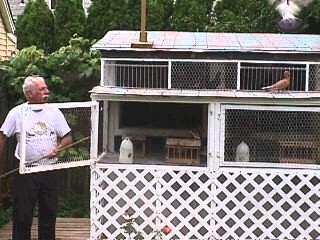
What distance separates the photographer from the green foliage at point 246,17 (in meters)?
10.8

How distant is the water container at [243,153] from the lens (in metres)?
5.51

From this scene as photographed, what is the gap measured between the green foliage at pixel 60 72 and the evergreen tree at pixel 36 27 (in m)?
8.74

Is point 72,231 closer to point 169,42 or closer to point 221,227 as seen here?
point 221,227

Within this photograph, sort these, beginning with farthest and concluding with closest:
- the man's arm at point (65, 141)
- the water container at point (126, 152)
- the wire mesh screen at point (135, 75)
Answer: the wire mesh screen at point (135, 75) < the water container at point (126, 152) < the man's arm at point (65, 141)

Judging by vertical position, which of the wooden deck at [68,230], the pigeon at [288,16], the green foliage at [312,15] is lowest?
the wooden deck at [68,230]

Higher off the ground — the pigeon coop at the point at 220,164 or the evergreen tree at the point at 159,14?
the evergreen tree at the point at 159,14

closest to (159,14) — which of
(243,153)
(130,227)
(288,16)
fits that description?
(288,16)

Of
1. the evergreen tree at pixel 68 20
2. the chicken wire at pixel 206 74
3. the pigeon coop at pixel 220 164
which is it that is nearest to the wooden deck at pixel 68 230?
the pigeon coop at pixel 220 164

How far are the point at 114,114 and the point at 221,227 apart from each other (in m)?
1.56

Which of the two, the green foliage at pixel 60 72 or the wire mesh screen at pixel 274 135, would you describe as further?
the green foliage at pixel 60 72

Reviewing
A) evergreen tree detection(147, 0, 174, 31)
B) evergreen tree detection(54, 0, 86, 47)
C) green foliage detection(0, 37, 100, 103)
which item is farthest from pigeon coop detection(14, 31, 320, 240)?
evergreen tree detection(54, 0, 86, 47)

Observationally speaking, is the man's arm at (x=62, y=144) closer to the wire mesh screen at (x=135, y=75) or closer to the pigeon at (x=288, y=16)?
the wire mesh screen at (x=135, y=75)

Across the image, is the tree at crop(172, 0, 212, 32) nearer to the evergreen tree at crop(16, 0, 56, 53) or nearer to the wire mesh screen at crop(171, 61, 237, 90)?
the evergreen tree at crop(16, 0, 56, 53)

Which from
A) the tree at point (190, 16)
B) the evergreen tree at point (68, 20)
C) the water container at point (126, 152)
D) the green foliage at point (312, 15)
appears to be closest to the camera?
the water container at point (126, 152)
